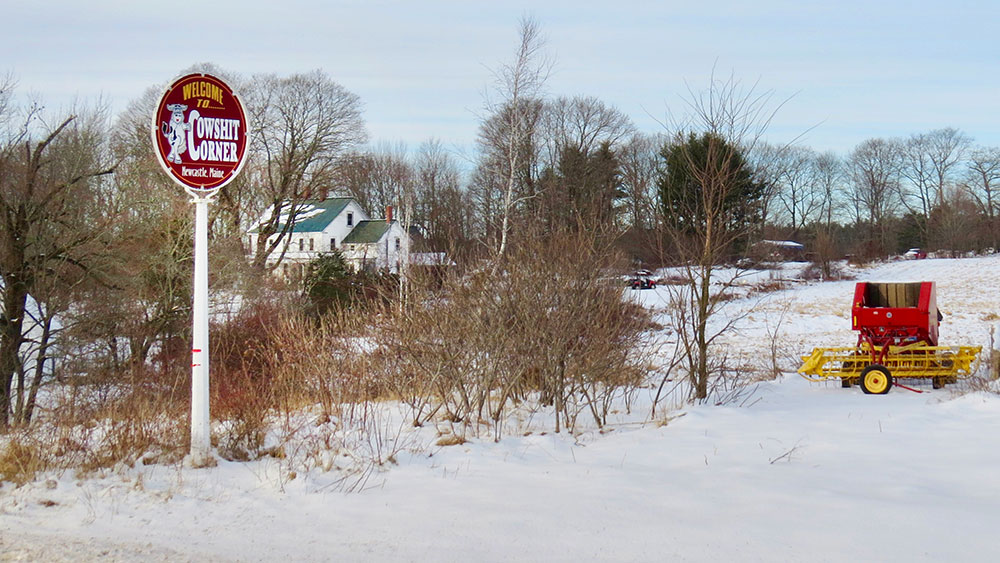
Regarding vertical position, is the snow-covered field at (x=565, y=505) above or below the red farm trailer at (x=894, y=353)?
below

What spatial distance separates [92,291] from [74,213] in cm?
192

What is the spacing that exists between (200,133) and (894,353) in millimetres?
10790

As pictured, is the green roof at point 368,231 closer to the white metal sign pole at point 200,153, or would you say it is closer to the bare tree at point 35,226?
the bare tree at point 35,226

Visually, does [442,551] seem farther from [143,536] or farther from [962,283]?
[962,283]

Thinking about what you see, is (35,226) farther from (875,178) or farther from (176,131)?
(875,178)

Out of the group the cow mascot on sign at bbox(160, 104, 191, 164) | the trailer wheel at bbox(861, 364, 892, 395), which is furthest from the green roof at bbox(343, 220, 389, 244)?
the cow mascot on sign at bbox(160, 104, 191, 164)

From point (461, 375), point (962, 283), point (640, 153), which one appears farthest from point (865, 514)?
point (640, 153)

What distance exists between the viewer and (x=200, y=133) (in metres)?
5.89

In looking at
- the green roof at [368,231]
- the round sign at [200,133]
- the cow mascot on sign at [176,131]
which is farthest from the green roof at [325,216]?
the cow mascot on sign at [176,131]

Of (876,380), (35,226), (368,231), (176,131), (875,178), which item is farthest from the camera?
(875,178)

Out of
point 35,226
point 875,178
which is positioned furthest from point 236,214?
point 875,178

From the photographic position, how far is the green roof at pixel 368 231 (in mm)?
54944

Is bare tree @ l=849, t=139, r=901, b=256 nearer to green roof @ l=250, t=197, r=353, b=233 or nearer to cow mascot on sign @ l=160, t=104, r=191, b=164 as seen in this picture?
green roof @ l=250, t=197, r=353, b=233

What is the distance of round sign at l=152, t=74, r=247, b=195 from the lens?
5.75 m
